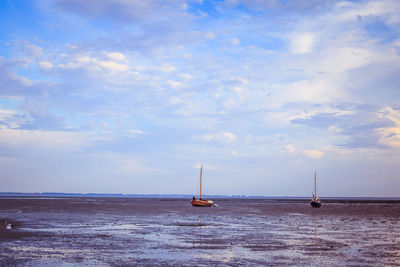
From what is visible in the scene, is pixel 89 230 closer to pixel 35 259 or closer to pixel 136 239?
pixel 136 239

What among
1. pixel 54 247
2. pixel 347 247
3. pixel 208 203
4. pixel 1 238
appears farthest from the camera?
pixel 208 203

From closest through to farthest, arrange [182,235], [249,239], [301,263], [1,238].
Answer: [301,263], [1,238], [249,239], [182,235]

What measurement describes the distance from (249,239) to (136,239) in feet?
25.6

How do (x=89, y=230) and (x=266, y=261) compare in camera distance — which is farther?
(x=89, y=230)

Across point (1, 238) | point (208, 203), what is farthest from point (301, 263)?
point (208, 203)

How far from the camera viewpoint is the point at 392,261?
2000 cm

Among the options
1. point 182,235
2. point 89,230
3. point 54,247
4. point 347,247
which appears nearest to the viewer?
point 54,247

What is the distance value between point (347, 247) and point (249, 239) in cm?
660

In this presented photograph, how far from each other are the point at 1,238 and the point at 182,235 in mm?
12303

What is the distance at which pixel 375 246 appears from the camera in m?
25.4

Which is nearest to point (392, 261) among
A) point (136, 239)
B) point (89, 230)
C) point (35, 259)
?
point (136, 239)

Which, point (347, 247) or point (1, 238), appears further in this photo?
point (1, 238)

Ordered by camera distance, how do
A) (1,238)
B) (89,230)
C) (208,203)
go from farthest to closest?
(208,203), (89,230), (1,238)

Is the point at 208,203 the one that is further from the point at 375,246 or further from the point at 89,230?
the point at 375,246
